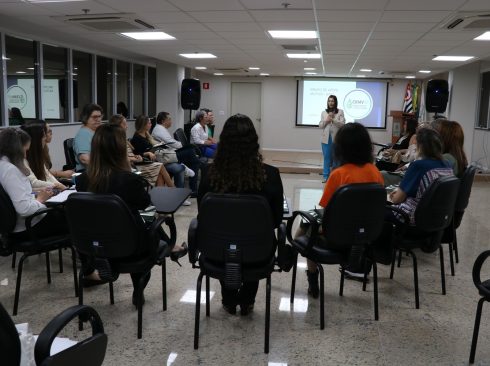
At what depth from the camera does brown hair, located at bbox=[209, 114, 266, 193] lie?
2469 mm

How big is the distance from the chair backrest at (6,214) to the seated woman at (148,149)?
3102 millimetres

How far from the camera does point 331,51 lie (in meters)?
7.93

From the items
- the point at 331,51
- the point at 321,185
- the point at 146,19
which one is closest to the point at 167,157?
the point at 146,19

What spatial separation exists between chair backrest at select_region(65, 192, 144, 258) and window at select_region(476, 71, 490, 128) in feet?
31.9

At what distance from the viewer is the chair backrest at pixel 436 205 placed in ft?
9.46

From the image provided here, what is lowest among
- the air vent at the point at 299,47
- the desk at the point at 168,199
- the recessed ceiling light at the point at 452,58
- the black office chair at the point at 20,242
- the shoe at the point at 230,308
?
the shoe at the point at 230,308

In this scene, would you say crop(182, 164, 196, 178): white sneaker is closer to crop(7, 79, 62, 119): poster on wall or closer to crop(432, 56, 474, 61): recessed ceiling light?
crop(7, 79, 62, 119): poster on wall

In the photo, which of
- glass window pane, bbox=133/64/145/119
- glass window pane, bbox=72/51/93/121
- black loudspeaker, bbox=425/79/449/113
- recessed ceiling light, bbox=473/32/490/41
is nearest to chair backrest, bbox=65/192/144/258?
recessed ceiling light, bbox=473/32/490/41

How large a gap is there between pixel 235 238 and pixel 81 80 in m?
7.62

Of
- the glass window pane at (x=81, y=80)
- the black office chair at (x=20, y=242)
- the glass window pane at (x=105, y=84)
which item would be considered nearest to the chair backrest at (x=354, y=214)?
the black office chair at (x=20, y=242)

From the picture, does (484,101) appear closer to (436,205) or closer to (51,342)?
(436,205)

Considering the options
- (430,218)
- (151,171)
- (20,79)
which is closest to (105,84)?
(20,79)

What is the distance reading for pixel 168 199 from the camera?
9.89 feet

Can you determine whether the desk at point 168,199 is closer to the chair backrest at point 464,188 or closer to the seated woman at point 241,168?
the seated woman at point 241,168
